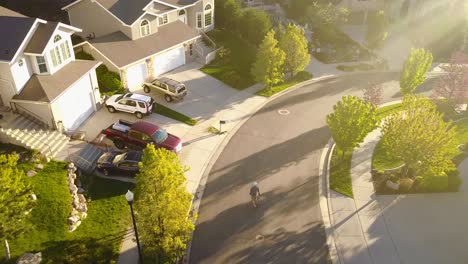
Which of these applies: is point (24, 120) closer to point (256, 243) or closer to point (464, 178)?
point (256, 243)

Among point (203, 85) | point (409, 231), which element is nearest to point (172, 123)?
point (203, 85)

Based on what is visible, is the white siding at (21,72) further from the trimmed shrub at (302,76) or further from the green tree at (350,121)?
the trimmed shrub at (302,76)

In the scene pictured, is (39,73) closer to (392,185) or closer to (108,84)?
(108,84)

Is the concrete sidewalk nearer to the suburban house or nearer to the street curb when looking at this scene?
the street curb

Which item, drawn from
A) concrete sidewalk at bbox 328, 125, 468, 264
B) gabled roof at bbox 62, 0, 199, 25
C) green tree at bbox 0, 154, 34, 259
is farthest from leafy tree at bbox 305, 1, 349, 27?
green tree at bbox 0, 154, 34, 259

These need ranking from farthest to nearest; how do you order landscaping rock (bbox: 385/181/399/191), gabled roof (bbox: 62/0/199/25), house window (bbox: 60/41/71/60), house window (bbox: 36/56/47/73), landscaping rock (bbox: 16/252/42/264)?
gabled roof (bbox: 62/0/199/25) → house window (bbox: 60/41/71/60) → house window (bbox: 36/56/47/73) → landscaping rock (bbox: 385/181/399/191) → landscaping rock (bbox: 16/252/42/264)

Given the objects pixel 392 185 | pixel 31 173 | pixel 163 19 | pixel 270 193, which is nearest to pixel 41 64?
pixel 31 173

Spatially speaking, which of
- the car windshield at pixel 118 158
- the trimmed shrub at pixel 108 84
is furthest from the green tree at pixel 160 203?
the trimmed shrub at pixel 108 84
